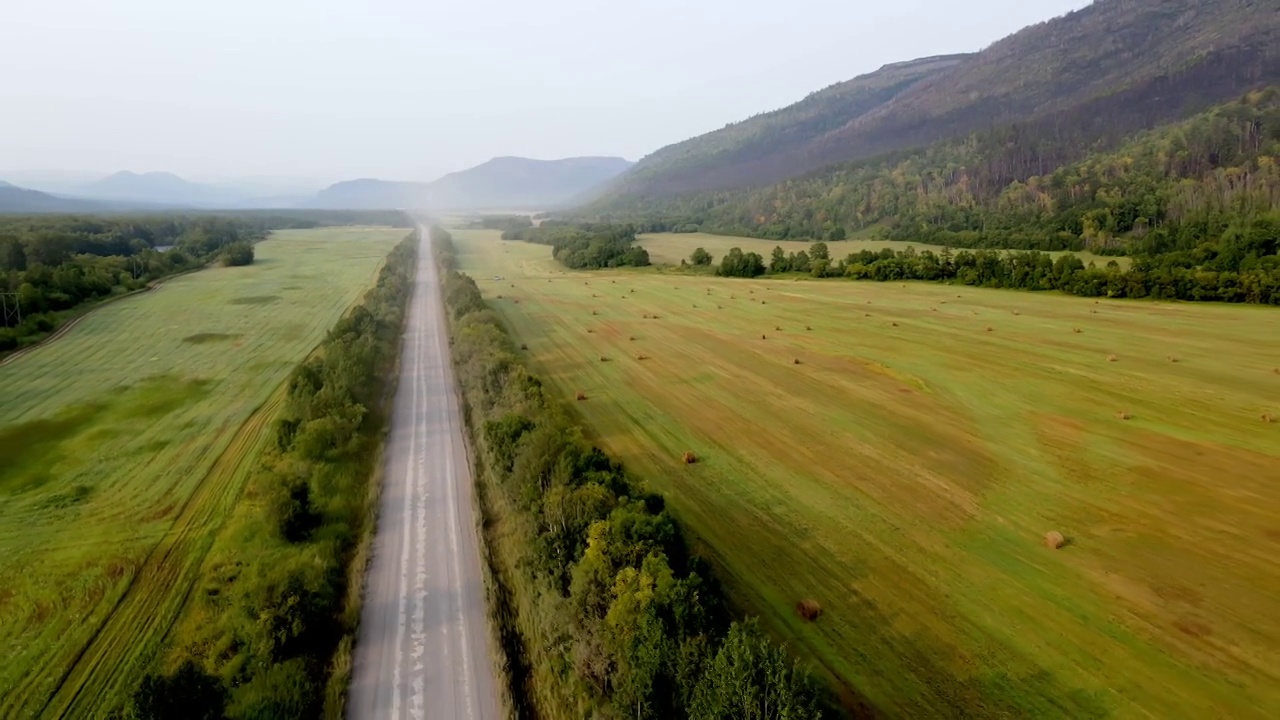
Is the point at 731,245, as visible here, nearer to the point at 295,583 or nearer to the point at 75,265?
the point at 75,265

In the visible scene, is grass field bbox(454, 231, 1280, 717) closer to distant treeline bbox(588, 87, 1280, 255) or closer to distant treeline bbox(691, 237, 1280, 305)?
distant treeline bbox(691, 237, 1280, 305)

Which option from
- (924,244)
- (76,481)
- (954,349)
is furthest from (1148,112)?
(76,481)

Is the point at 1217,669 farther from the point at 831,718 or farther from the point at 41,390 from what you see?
the point at 41,390


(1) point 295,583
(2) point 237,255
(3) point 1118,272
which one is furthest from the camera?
(2) point 237,255

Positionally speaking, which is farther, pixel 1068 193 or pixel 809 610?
pixel 1068 193

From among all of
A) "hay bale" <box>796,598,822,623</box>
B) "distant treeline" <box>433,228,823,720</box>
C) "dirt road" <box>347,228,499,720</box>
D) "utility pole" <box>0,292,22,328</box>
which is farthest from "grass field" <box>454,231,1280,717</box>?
"utility pole" <box>0,292,22,328</box>

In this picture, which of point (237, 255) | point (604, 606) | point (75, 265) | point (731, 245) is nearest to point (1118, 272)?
point (604, 606)
